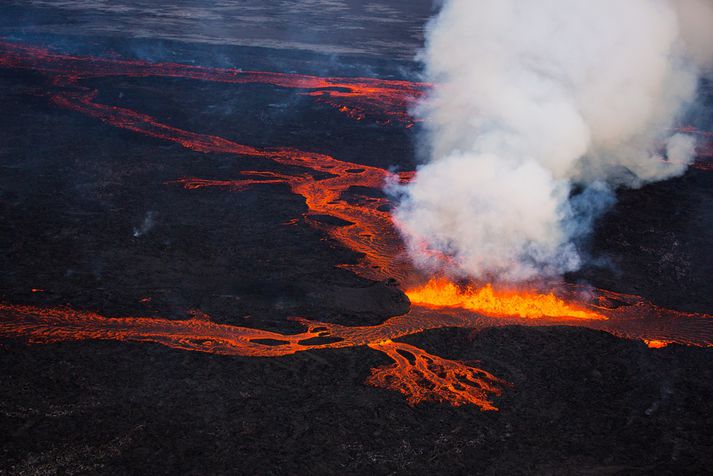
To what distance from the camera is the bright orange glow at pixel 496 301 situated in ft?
29.1

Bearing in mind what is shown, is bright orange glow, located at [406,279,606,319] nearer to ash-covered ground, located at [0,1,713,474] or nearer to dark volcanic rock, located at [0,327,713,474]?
ash-covered ground, located at [0,1,713,474]

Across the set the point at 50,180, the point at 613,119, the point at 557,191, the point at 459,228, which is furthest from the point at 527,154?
the point at 50,180

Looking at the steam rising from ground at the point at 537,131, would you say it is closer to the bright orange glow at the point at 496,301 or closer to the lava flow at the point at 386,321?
the bright orange glow at the point at 496,301

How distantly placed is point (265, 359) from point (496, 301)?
3464 mm

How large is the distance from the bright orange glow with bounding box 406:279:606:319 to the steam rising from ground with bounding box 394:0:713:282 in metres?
0.47

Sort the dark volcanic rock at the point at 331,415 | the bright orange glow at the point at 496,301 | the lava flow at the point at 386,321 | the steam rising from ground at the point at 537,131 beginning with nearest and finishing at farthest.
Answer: the dark volcanic rock at the point at 331,415, the lava flow at the point at 386,321, the bright orange glow at the point at 496,301, the steam rising from ground at the point at 537,131

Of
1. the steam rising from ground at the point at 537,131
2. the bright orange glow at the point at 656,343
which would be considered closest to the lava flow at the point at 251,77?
the steam rising from ground at the point at 537,131

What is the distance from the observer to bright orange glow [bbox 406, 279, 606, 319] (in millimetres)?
8875

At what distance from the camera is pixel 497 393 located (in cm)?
716

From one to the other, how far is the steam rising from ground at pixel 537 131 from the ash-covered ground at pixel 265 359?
1.00 metres

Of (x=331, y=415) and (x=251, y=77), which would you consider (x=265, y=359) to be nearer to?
(x=331, y=415)

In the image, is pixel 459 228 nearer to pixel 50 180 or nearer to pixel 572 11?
pixel 572 11

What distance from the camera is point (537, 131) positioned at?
11727mm

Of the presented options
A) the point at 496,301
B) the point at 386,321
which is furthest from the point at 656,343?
the point at 386,321
